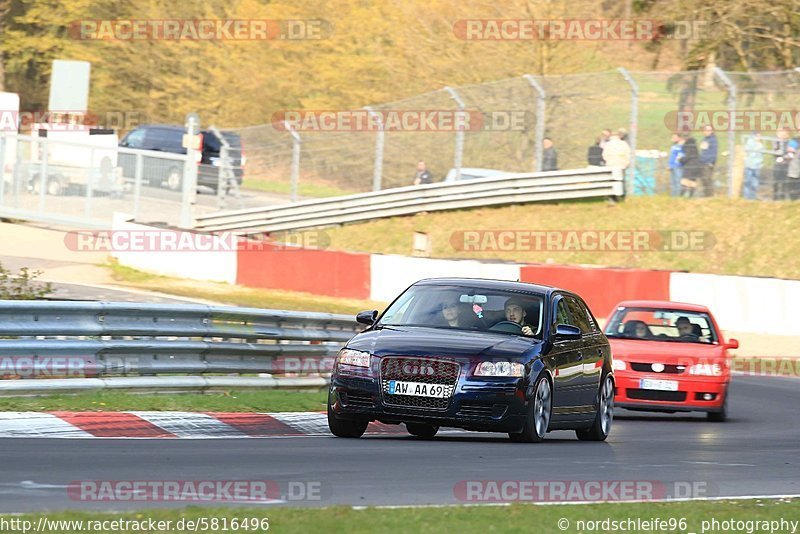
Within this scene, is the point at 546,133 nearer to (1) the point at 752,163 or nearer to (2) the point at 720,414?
(1) the point at 752,163

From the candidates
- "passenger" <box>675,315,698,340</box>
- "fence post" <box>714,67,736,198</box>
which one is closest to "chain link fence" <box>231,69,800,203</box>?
"fence post" <box>714,67,736,198</box>

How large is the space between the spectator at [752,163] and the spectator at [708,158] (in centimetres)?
65

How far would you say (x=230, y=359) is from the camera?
1405 cm

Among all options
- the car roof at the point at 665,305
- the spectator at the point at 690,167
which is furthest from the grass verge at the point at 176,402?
the spectator at the point at 690,167

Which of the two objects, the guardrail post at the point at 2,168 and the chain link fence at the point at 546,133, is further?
the guardrail post at the point at 2,168

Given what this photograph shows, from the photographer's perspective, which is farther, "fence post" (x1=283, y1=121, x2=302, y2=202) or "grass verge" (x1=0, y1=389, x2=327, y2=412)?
"fence post" (x1=283, y1=121, x2=302, y2=202)

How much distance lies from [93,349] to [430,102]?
65.0 feet

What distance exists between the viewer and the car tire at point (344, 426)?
11.5 m

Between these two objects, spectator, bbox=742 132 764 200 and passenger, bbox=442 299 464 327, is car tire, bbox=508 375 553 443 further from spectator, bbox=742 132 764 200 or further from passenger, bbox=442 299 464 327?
spectator, bbox=742 132 764 200

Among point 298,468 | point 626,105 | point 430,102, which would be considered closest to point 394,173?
point 430,102

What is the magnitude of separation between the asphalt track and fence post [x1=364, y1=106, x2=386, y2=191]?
1915cm

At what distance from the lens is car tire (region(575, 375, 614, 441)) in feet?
42.7

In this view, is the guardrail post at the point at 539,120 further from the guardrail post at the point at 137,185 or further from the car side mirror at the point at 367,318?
the car side mirror at the point at 367,318

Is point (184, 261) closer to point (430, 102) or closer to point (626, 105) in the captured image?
point (430, 102)
